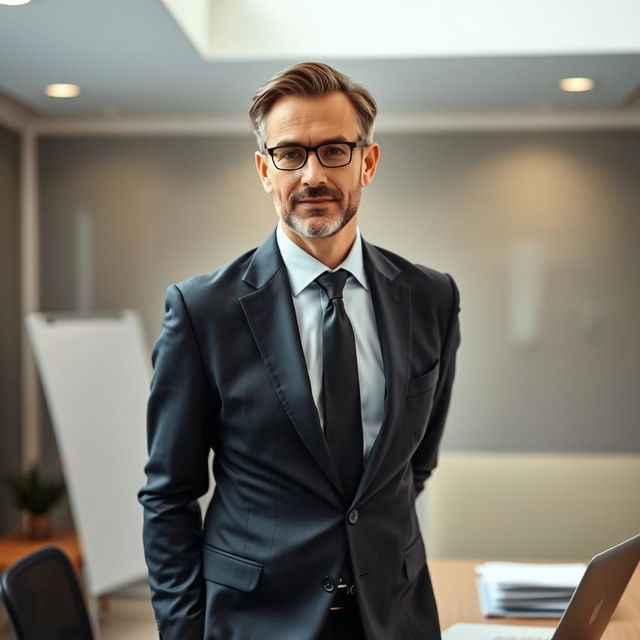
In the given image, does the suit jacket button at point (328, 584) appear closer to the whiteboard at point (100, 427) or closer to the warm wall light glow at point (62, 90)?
the whiteboard at point (100, 427)

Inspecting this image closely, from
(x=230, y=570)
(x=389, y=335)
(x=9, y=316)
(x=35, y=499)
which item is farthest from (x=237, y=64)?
(x=230, y=570)

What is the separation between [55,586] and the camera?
1808 mm

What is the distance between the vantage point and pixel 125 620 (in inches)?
161

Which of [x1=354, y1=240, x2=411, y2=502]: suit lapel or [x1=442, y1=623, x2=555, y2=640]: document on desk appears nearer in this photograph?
[x1=354, y1=240, x2=411, y2=502]: suit lapel

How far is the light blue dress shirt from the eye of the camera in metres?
1.51

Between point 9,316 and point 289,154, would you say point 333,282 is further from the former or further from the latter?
point 9,316

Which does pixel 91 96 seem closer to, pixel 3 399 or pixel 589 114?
pixel 3 399

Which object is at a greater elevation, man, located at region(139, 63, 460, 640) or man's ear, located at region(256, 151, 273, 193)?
man's ear, located at region(256, 151, 273, 193)

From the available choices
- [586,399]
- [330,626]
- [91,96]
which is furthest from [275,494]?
[586,399]

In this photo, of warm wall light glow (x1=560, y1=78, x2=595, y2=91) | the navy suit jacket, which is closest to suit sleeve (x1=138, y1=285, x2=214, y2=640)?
the navy suit jacket

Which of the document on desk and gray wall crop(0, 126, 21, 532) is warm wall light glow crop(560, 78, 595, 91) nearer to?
the document on desk

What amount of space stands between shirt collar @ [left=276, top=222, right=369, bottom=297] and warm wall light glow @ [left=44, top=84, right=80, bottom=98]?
7.64 feet

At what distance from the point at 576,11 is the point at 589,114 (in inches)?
44.5

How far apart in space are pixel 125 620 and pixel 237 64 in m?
2.55
